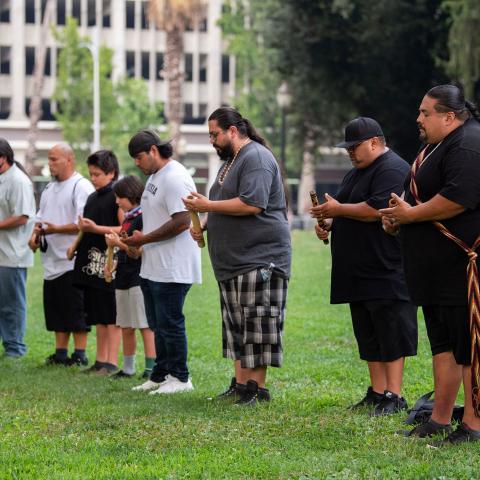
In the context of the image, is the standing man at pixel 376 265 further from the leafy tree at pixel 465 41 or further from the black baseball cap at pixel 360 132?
the leafy tree at pixel 465 41

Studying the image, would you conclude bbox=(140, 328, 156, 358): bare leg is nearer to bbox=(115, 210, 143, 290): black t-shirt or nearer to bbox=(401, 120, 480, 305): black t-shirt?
bbox=(115, 210, 143, 290): black t-shirt

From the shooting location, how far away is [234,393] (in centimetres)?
943

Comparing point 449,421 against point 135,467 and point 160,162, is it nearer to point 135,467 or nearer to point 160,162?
point 135,467

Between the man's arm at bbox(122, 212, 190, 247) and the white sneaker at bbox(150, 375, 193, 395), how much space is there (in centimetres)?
115

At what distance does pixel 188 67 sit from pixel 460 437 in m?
77.7

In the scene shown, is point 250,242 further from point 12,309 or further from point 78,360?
point 12,309

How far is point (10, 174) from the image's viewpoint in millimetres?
12945

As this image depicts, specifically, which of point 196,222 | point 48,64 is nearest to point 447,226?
point 196,222

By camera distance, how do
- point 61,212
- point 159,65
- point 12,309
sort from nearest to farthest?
point 61,212 → point 12,309 → point 159,65

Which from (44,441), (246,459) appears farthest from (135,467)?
(44,441)

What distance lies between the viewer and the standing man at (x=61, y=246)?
12.2m

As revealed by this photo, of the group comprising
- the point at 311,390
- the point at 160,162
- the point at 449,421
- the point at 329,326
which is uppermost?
the point at 160,162

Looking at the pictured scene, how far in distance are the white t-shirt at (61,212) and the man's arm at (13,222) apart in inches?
18.6

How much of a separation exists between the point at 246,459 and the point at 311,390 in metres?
3.15
